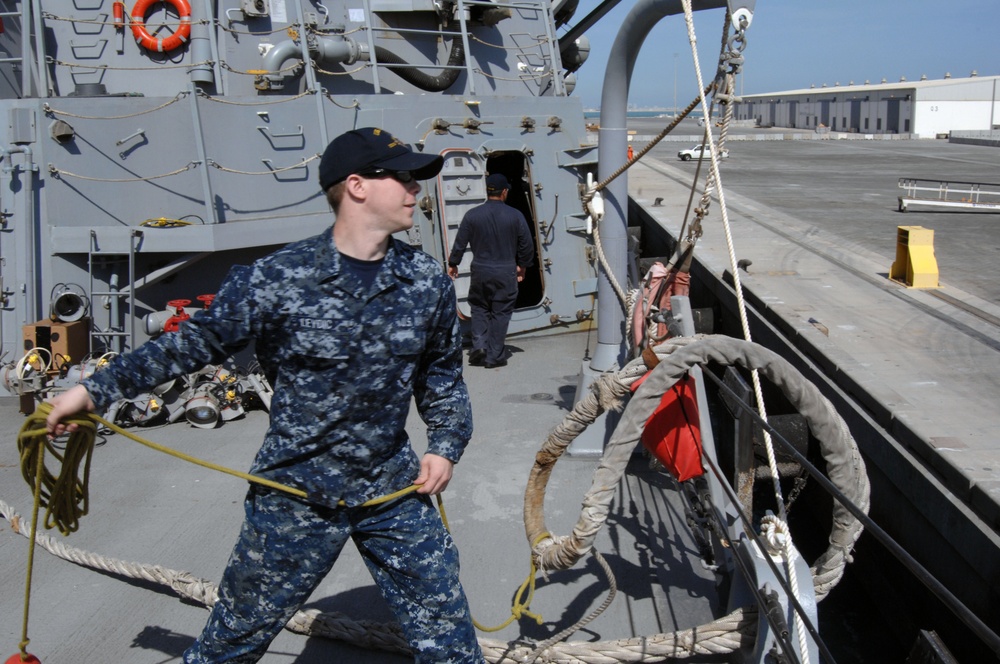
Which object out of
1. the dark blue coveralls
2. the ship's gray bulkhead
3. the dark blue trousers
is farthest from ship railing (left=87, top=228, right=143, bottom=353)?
the dark blue trousers

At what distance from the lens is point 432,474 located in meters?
2.33

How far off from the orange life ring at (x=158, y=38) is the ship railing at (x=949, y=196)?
1041 cm

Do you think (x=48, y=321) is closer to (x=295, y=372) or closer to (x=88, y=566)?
(x=88, y=566)

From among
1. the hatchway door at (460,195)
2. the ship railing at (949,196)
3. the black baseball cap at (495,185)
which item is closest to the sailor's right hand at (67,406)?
the black baseball cap at (495,185)

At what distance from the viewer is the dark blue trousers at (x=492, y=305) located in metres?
6.86

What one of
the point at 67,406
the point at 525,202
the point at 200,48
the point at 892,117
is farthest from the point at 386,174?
the point at 892,117

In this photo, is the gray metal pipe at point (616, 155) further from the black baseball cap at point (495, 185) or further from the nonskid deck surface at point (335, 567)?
the black baseball cap at point (495, 185)

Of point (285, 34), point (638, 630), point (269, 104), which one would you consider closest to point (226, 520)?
point (638, 630)

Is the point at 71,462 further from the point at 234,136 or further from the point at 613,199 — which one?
the point at 234,136

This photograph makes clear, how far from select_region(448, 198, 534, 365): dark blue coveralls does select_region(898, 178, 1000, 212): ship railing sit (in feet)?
27.4

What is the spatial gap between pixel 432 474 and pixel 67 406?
Result: 93cm

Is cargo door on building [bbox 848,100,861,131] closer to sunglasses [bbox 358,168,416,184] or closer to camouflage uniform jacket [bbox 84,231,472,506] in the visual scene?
sunglasses [bbox 358,168,416,184]

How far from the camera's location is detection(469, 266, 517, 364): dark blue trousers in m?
6.86

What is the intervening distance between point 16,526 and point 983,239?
35.4 feet
